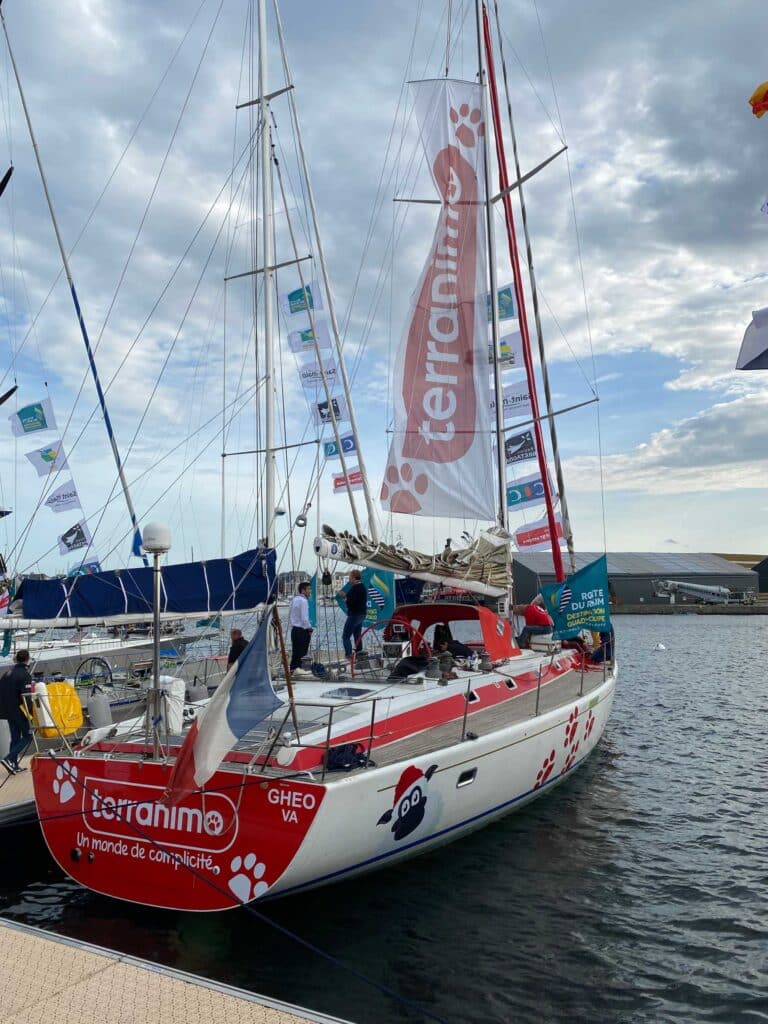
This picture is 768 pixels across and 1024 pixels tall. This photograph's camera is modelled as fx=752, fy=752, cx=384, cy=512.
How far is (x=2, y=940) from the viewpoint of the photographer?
5.41 meters

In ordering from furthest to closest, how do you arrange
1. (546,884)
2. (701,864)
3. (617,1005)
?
(701,864) → (546,884) → (617,1005)

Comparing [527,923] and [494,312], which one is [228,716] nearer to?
[527,923]

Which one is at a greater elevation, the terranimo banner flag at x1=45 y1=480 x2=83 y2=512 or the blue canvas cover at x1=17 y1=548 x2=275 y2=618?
the terranimo banner flag at x1=45 y1=480 x2=83 y2=512

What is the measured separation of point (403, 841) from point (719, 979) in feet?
9.44

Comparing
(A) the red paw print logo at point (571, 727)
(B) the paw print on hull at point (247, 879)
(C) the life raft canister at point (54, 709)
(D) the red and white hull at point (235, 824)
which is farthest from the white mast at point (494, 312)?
(B) the paw print on hull at point (247, 879)

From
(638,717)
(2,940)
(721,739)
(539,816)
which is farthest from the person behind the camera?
(638,717)

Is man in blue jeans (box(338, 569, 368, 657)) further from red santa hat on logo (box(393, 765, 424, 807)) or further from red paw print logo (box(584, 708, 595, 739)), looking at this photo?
red santa hat on logo (box(393, 765, 424, 807))

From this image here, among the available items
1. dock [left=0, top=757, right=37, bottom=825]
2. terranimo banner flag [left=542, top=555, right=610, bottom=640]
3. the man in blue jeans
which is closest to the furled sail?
terranimo banner flag [left=542, top=555, right=610, bottom=640]

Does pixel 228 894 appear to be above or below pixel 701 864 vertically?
above

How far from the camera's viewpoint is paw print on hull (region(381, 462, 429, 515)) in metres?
12.8

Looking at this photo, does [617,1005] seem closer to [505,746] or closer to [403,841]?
[403,841]

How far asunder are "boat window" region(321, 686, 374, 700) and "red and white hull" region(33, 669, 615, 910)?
1892 mm

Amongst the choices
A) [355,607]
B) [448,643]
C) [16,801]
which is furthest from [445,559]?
[16,801]

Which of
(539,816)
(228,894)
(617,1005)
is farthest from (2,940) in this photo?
(539,816)
